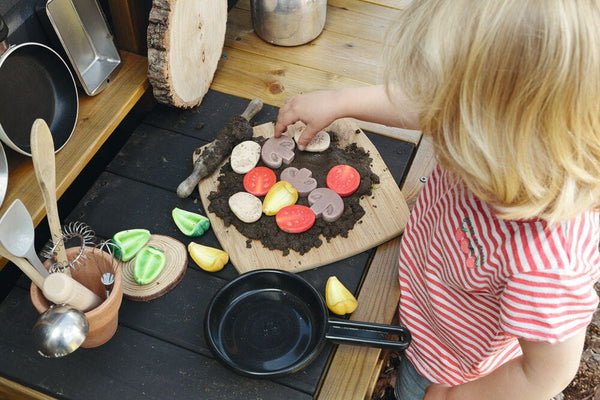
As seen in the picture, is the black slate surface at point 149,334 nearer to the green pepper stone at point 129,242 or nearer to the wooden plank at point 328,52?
the green pepper stone at point 129,242

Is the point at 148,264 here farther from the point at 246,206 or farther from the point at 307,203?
the point at 307,203

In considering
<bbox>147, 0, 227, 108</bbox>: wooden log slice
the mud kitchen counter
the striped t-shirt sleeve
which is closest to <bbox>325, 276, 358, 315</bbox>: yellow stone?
the mud kitchen counter

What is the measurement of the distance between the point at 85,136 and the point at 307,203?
1.45 ft

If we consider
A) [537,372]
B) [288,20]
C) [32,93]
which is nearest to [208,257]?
[32,93]

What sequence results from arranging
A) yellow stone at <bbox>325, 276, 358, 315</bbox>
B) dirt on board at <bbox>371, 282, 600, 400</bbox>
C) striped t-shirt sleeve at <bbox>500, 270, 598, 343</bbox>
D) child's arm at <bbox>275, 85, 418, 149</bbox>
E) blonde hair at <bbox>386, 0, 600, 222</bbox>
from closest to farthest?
blonde hair at <bbox>386, 0, 600, 222</bbox>
striped t-shirt sleeve at <bbox>500, 270, 598, 343</bbox>
yellow stone at <bbox>325, 276, 358, 315</bbox>
child's arm at <bbox>275, 85, 418, 149</bbox>
dirt on board at <bbox>371, 282, 600, 400</bbox>

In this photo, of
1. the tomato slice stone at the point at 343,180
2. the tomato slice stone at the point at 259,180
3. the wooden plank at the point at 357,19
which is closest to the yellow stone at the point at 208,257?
the tomato slice stone at the point at 259,180

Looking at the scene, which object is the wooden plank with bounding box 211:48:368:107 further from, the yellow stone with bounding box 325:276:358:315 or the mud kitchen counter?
the yellow stone with bounding box 325:276:358:315

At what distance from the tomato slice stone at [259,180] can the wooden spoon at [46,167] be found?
0.36m

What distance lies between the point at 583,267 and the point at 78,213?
0.83 metres

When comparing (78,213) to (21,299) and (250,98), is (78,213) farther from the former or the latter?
(250,98)

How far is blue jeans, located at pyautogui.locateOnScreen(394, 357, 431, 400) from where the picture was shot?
3.41 ft

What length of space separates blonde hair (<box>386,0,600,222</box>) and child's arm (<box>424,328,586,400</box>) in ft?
0.63

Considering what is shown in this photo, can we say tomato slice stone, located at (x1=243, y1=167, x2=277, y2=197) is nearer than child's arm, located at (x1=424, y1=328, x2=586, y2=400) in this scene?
No

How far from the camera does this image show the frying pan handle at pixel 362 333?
0.82 meters
